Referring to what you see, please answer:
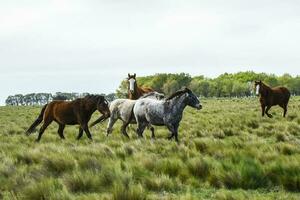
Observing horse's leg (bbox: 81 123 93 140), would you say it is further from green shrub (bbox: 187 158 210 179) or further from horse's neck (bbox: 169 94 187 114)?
green shrub (bbox: 187 158 210 179)

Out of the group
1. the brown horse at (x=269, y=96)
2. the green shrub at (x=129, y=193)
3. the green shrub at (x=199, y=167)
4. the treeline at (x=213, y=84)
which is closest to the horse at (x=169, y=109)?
the green shrub at (x=199, y=167)

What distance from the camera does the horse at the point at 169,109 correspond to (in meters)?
12.6

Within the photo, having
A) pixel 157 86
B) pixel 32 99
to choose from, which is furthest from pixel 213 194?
pixel 32 99

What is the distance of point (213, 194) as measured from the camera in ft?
20.4

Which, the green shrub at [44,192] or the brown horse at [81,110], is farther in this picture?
the brown horse at [81,110]

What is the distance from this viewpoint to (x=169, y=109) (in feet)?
41.5

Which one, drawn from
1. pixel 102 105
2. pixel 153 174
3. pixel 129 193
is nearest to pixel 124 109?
pixel 102 105

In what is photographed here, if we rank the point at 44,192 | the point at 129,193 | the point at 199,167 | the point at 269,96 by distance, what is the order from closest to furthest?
the point at 129,193 < the point at 44,192 < the point at 199,167 < the point at 269,96

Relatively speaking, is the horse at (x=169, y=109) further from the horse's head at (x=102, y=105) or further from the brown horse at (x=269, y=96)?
the brown horse at (x=269, y=96)

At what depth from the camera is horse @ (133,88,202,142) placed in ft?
41.2

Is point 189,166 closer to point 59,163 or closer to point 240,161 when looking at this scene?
point 240,161

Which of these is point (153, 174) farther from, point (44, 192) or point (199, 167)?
point (44, 192)

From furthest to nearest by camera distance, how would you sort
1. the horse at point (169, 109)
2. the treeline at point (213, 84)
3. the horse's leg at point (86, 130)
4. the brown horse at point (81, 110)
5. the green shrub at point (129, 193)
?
the treeline at point (213, 84) → the brown horse at point (81, 110) → the horse's leg at point (86, 130) → the horse at point (169, 109) → the green shrub at point (129, 193)

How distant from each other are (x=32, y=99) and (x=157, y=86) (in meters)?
72.9
